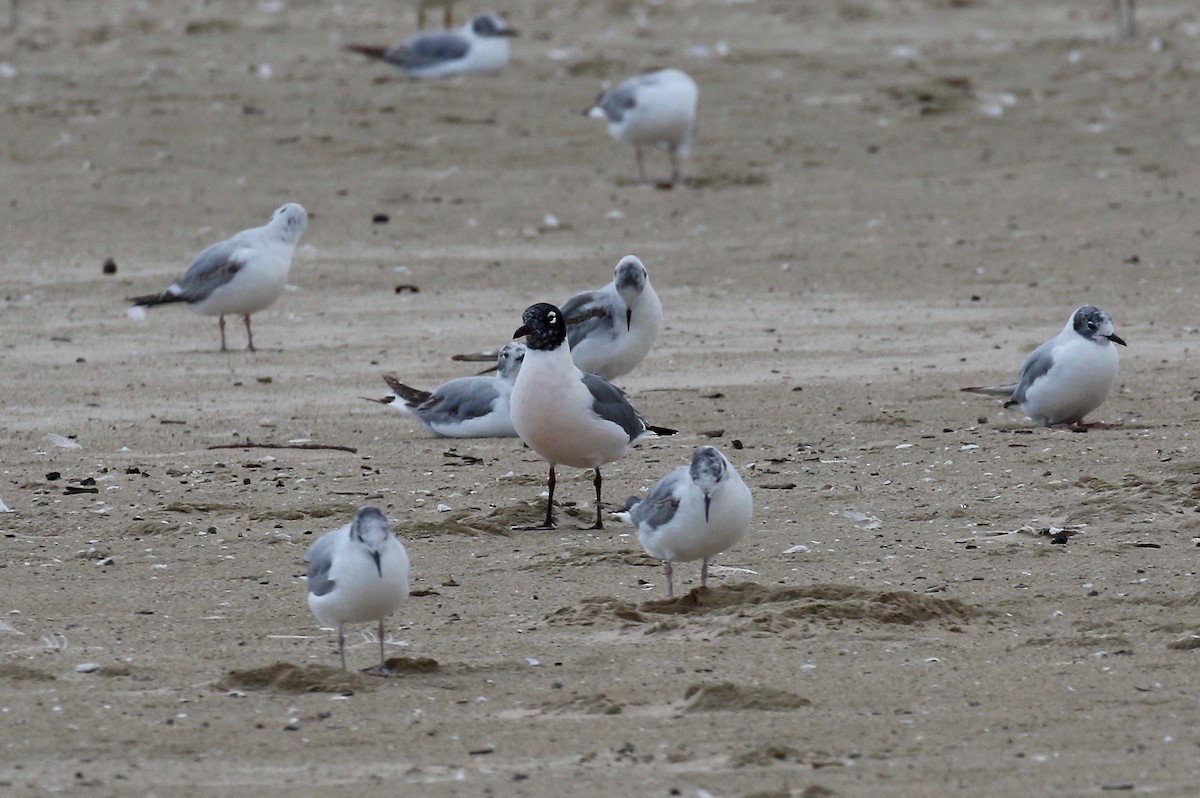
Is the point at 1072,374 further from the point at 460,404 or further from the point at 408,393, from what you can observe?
the point at 408,393

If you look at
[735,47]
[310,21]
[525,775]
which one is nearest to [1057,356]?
[525,775]

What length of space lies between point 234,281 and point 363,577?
20.5 feet

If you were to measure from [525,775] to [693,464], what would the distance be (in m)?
1.65

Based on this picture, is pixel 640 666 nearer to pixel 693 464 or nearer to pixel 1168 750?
pixel 693 464

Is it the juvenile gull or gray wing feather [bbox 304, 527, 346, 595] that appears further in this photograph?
the juvenile gull

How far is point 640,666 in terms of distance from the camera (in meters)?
5.71

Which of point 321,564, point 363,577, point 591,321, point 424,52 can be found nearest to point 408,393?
point 591,321

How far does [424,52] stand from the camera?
1938cm

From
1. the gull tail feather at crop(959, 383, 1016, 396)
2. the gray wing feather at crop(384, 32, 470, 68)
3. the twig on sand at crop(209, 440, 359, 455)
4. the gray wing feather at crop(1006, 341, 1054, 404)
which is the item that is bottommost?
the twig on sand at crop(209, 440, 359, 455)

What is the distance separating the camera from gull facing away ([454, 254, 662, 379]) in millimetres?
9656

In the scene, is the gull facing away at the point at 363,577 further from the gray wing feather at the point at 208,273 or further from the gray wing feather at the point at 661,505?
the gray wing feather at the point at 208,273

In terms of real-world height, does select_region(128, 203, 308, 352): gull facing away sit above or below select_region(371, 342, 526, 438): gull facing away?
above

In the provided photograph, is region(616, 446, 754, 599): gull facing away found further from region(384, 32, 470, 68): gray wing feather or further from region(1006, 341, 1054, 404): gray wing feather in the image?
region(384, 32, 470, 68): gray wing feather

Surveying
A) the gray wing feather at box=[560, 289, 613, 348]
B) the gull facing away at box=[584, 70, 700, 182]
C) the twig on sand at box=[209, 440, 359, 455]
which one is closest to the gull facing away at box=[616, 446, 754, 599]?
the twig on sand at box=[209, 440, 359, 455]
